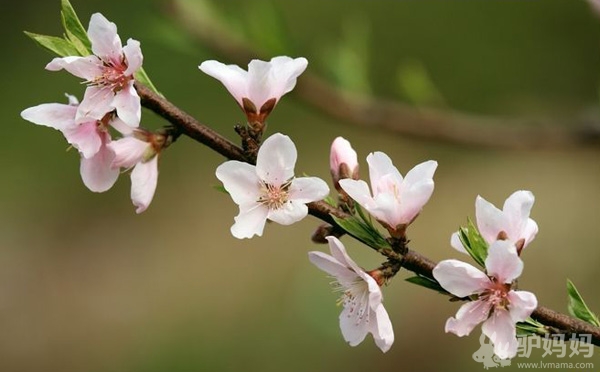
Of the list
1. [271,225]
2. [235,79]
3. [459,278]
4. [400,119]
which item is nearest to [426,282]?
[459,278]

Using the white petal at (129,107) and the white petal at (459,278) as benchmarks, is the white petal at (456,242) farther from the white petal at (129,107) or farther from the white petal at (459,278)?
the white petal at (129,107)

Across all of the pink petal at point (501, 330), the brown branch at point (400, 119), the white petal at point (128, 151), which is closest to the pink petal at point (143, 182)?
the white petal at point (128, 151)

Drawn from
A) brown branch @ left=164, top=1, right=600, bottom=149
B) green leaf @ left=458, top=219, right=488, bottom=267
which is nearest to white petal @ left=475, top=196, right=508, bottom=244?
green leaf @ left=458, top=219, right=488, bottom=267

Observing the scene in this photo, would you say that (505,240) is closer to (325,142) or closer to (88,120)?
(88,120)

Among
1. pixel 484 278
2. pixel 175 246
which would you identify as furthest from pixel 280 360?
pixel 484 278

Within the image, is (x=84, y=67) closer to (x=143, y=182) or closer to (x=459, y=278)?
(x=143, y=182)

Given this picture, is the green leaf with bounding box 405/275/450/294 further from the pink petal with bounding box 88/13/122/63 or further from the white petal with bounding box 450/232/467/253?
the pink petal with bounding box 88/13/122/63

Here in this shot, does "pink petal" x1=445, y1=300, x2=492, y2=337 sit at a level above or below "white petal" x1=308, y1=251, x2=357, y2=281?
below

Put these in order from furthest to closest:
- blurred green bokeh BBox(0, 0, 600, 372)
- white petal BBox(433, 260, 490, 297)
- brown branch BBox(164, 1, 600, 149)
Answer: blurred green bokeh BBox(0, 0, 600, 372) → brown branch BBox(164, 1, 600, 149) → white petal BBox(433, 260, 490, 297)

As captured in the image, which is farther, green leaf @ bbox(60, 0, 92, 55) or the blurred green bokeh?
the blurred green bokeh
